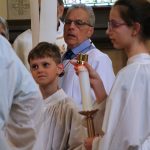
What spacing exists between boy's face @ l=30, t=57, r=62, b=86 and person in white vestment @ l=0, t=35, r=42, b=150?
0.74 meters

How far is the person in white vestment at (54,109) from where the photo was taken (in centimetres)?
261

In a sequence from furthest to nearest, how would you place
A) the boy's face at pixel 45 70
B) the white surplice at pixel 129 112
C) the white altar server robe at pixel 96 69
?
the white altar server robe at pixel 96 69 → the boy's face at pixel 45 70 → the white surplice at pixel 129 112

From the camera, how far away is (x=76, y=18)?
10.7 feet

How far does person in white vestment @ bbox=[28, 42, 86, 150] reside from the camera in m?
2.61

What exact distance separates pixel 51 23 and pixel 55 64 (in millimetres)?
332

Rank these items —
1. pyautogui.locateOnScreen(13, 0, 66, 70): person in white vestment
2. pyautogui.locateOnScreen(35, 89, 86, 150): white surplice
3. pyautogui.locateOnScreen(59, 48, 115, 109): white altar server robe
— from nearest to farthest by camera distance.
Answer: pyautogui.locateOnScreen(35, 89, 86, 150): white surplice
pyautogui.locateOnScreen(59, 48, 115, 109): white altar server robe
pyautogui.locateOnScreen(13, 0, 66, 70): person in white vestment

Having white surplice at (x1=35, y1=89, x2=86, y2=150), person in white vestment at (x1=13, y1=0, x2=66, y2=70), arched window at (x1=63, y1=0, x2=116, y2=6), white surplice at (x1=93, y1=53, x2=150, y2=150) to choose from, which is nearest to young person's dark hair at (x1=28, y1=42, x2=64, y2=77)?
white surplice at (x1=35, y1=89, x2=86, y2=150)

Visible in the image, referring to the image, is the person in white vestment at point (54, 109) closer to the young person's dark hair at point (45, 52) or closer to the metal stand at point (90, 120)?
the young person's dark hair at point (45, 52)

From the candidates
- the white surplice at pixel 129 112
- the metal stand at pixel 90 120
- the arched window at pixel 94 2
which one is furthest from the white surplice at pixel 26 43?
the white surplice at pixel 129 112

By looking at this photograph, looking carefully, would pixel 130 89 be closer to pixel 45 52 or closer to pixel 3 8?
pixel 45 52

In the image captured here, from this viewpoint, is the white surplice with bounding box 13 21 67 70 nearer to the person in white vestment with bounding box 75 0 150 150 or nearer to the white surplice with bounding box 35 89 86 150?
the white surplice with bounding box 35 89 86 150

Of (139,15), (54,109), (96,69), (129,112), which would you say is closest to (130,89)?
(129,112)

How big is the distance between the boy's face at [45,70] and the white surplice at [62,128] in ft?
0.48

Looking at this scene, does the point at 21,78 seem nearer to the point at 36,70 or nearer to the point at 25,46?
the point at 36,70
